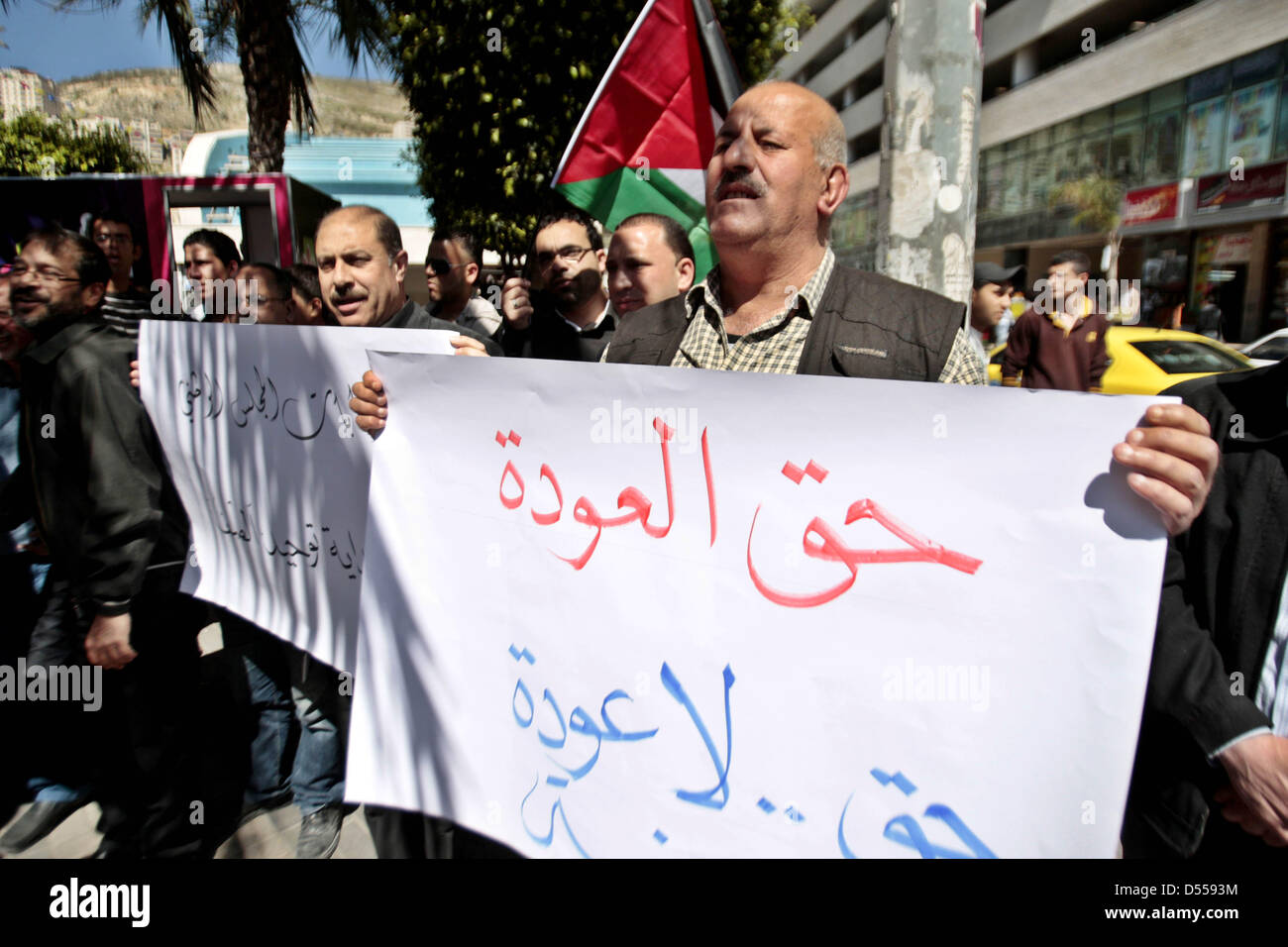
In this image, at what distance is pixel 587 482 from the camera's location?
4.71ft

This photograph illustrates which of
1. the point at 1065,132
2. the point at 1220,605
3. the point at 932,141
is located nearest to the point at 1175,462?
the point at 1220,605

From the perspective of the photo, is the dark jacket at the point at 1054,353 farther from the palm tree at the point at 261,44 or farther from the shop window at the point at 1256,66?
the shop window at the point at 1256,66

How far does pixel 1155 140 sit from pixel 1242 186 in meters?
3.49

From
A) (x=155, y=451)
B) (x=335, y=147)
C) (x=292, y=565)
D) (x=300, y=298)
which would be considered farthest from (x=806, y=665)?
(x=335, y=147)

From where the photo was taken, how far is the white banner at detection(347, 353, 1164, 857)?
1.16 m

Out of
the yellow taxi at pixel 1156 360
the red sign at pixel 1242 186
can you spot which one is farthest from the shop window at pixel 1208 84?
the yellow taxi at pixel 1156 360

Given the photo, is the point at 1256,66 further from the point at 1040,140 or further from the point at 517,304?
the point at 517,304

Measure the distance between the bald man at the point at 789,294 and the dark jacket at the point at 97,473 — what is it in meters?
1.08

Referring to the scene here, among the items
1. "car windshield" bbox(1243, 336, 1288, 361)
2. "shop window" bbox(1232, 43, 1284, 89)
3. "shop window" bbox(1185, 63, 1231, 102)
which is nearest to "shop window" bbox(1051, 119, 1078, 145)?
"shop window" bbox(1185, 63, 1231, 102)

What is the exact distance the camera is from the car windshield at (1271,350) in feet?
32.0

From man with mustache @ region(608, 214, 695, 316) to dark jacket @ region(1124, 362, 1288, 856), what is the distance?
7.01ft

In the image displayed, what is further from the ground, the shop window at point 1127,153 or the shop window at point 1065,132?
the shop window at point 1065,132

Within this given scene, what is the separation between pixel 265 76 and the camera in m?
9.04
